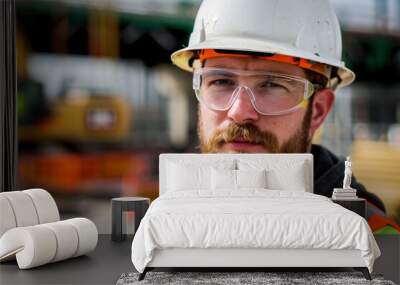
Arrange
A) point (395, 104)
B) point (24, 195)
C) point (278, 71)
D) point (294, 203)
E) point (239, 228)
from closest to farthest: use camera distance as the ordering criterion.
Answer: point (239, 228) < point (294, 203) < point (24, 195) < point (278, 71) < point (395, 104)

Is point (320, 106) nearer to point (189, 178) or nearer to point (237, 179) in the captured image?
point (237, 179)

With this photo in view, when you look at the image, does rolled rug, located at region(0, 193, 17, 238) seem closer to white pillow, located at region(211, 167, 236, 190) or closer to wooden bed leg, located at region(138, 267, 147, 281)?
wooden bed leg, located at region(138, 267, 147, 281)

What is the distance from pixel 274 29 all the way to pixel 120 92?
5.42ft

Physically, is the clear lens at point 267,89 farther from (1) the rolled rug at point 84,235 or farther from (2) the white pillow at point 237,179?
(1) the rolled rug at point 84,235

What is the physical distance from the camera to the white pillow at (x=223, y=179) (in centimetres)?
504

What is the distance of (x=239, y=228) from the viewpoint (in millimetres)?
3807


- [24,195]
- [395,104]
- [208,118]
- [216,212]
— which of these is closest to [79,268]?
[24,195]

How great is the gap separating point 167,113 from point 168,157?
575 mm

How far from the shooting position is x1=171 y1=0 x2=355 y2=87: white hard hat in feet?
17.3

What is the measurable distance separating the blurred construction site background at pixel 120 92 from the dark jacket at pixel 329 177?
214 millimetres

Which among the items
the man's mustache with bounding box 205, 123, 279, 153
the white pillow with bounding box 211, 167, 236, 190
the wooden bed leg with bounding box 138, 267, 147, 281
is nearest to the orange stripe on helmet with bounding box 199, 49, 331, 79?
the man's mustache with bounding box 205, 123, 279, 153

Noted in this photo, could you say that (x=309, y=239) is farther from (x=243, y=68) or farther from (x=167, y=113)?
(x=167, y=113)

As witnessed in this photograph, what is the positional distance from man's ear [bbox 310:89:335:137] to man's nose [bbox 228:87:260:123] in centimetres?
55

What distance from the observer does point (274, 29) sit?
5.29 m
